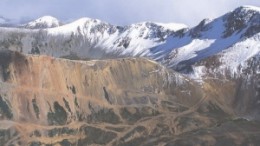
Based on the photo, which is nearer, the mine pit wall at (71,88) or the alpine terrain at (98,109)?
the alpine terrain at (98,109)

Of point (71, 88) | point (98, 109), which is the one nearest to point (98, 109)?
point (98, 109)

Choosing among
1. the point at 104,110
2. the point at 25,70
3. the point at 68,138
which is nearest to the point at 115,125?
the point at 104,110

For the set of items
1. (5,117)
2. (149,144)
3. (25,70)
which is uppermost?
(25,70)

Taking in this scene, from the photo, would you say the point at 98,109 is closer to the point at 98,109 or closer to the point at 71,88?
the point at 98,109

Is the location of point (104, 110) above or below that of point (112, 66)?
below

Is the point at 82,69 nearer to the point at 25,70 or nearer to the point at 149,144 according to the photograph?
the point at 25,70

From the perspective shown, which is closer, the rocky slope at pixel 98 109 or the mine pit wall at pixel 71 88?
the rocky slope at pixel 98 109

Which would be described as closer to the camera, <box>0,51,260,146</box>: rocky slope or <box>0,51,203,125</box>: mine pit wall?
<box>0,51,260,146</box>: rocky slope

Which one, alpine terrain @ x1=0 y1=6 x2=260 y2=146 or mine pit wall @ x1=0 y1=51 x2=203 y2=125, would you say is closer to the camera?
alpine terrain @ x1=0 y1=6 x2=260 y2=146
